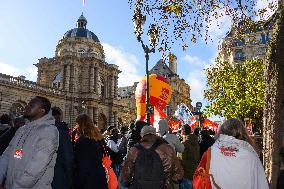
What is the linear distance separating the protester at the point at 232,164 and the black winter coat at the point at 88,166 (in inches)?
74.8

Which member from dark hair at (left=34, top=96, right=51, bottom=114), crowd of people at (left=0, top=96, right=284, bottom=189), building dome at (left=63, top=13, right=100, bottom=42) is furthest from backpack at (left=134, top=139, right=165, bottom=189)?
building dome at (left=63, top=13, right=100, bottom=42)

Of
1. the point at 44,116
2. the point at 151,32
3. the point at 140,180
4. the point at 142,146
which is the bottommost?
the point at 140,180

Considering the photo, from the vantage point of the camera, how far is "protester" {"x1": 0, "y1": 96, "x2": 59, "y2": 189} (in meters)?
4.05

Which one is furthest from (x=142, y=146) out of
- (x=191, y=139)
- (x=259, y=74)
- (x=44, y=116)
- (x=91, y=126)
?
(x=259, y=74)

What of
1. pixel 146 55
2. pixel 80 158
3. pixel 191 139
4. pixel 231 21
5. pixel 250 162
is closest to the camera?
pixel 250 162

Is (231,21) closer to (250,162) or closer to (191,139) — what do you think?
(191,139)

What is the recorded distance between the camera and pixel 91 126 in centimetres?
593

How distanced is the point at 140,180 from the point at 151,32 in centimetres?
553

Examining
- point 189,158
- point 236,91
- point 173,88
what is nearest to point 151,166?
point 189,158

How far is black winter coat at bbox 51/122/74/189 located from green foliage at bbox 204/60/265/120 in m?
26.7

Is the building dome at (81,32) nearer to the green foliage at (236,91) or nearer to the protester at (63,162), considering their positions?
the green foliage at (236,91)

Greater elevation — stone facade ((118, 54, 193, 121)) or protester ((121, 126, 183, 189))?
→ stone facade ((118, 54, 193, 121))

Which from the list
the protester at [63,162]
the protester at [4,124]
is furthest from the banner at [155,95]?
the protester at [63,162]

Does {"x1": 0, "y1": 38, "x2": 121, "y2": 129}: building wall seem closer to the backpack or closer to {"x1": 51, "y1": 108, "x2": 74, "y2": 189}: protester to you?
the backpack
